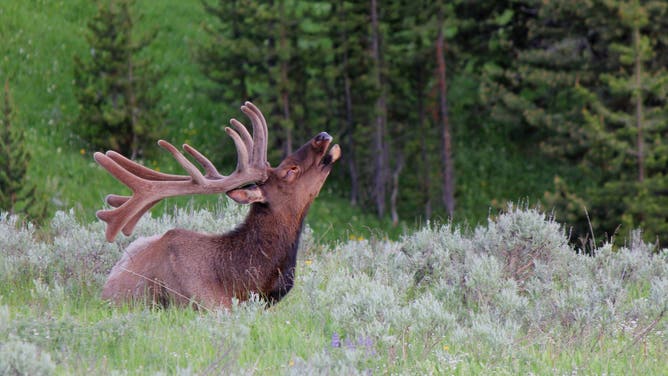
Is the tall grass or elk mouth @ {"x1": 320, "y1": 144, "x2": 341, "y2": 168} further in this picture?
elk mouth @ {"x1": 320, "y1": 144, "x2": 341, "y2": 168}

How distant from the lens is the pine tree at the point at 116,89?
27141 mm

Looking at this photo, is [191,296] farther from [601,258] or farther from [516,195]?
[516,195]

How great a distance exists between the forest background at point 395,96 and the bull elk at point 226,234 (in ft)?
57.7

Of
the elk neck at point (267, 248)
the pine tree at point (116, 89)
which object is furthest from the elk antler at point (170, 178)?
the pine tree at point (116, 89)

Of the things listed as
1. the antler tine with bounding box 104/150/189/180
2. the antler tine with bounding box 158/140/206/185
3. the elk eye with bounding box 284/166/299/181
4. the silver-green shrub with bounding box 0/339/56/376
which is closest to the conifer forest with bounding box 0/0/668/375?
the silver-green shrub with bounding box 0/339/56/376

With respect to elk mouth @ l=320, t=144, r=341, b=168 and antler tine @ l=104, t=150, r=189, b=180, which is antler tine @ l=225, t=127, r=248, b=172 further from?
elk mouth @ l=320, t=144, r=341, b=168

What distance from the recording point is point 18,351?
458 centimetres

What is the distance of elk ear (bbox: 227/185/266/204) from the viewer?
681 cm

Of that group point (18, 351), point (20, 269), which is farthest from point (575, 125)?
point (18, 351)

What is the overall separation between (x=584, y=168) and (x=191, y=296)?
20.1 m

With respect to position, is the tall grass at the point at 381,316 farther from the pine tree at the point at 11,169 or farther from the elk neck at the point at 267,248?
the pine tree at the point at 11,169

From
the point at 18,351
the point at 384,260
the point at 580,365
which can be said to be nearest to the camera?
the point at 18,351

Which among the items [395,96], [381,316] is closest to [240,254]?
[381,316]

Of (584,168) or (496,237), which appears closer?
(496,237)
